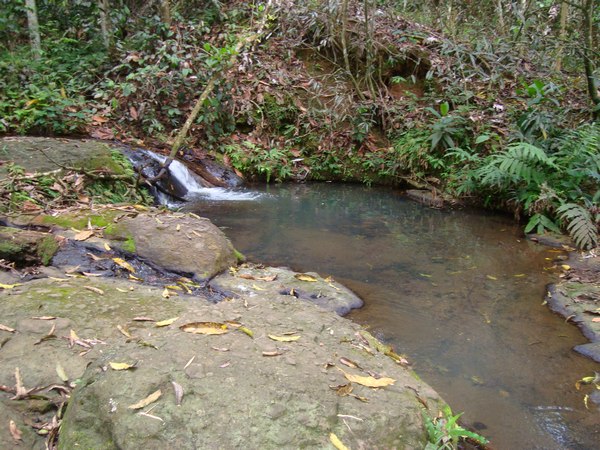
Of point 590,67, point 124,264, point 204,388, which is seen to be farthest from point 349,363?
point 590,67

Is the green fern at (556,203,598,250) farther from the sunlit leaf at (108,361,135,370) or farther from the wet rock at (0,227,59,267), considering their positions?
the wet rock at (0,227,59,267)

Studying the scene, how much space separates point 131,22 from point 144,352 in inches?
401

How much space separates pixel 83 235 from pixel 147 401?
2630 millimetres

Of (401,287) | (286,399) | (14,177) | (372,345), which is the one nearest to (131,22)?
(14,177)

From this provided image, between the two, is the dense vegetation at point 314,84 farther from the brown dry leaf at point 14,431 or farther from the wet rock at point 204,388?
the brown dry leaf at point 14,431

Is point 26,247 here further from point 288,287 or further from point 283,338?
point 283,338

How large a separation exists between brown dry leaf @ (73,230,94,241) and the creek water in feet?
5.60

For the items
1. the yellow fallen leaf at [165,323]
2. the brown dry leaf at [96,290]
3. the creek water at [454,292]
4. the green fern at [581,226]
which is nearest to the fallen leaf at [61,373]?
the yellow fallen leaf at [165,323]

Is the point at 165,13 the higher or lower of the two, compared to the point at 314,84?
higher

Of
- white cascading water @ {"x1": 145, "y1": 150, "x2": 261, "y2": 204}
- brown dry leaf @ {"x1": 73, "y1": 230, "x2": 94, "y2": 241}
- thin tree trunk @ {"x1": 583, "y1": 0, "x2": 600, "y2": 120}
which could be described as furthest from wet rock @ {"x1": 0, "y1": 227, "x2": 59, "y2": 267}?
thin tree trunk @ {"x1": 583, "y1": 0, "x2": 600, "y2": 120}

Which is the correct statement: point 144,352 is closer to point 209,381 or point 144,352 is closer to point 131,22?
point 209,381

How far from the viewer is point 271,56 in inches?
433

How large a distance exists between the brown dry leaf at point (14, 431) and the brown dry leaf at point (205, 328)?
0.82m

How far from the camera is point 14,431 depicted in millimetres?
1934
